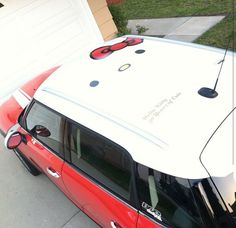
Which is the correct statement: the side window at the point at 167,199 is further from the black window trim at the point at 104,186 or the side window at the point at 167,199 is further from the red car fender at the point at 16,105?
the red car fender at the point at 16,105

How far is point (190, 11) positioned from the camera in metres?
9.19

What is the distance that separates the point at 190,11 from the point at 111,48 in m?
5.73

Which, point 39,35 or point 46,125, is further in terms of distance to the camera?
point 39,35

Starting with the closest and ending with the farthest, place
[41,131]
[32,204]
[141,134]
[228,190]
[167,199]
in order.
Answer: [228,190]
[167,199]
[141,134]
[41,131]
[32,204]

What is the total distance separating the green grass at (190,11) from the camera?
7.41m

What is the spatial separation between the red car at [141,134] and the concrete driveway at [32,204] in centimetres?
72

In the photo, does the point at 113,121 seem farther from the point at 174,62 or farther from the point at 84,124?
the point at 174,62

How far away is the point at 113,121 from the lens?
303cm

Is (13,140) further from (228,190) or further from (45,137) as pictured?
(228,190)

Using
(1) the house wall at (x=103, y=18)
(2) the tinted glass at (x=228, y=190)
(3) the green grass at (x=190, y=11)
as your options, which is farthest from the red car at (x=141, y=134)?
(1) the house wall at (x=103, y=18)

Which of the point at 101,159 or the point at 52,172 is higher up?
the point at 101,159

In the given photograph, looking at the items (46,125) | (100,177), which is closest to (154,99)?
(100,177)

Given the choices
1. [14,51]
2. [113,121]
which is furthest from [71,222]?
[14,51]

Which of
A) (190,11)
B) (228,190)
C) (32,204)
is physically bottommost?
(190,11)
